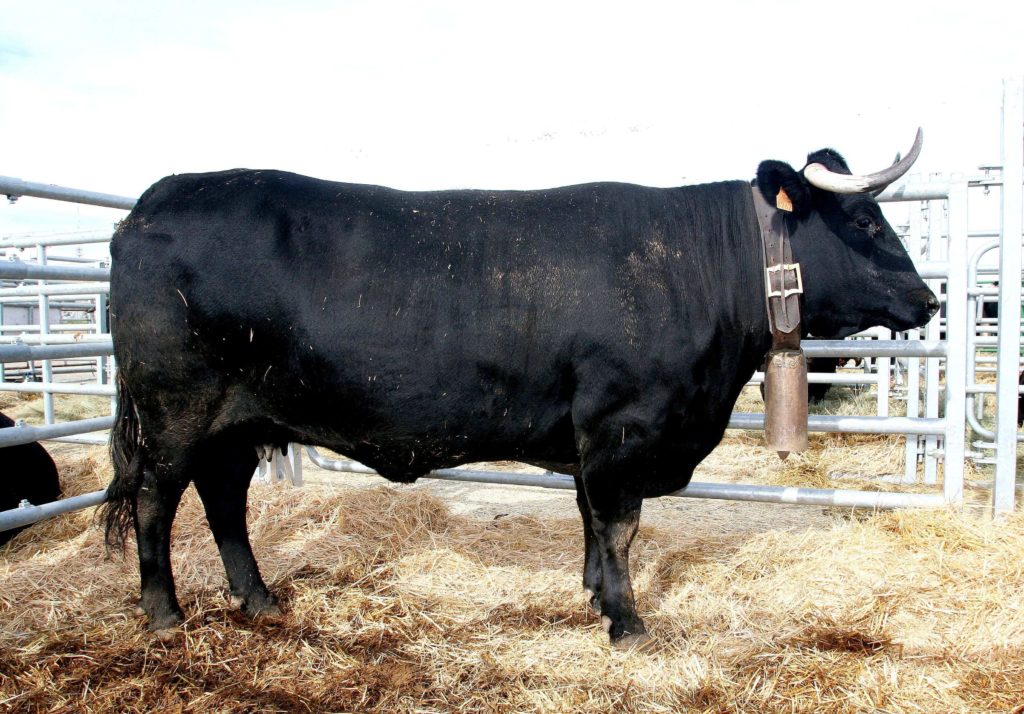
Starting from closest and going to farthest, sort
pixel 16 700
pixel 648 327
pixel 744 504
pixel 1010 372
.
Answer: pixel 16 700 → pixel 648 327 → pixel 1010 372 → pixel 744 504

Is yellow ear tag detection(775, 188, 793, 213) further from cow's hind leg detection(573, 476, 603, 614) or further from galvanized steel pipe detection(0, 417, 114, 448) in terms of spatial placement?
galvanized steel pipe detection(0, 417, 114, 448)

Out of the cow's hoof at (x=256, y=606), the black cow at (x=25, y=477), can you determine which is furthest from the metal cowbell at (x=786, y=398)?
the black cow at (x=25, y=477)

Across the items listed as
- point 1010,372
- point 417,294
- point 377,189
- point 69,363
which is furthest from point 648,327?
point 69,363

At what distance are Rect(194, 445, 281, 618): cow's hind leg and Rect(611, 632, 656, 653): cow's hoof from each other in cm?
151

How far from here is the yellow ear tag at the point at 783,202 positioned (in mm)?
3049

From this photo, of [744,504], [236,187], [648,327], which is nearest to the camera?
[648,327]

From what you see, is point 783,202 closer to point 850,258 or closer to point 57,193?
point 850,258

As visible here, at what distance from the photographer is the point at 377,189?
3186mm

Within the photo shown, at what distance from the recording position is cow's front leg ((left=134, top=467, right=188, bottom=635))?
10.3 feet

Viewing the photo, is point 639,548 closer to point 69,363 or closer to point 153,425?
point 153,425

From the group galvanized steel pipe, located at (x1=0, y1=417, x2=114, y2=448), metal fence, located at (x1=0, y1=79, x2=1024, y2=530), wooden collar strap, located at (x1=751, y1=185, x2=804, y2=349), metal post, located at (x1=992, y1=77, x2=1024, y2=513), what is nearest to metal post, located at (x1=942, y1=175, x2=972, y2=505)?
metal fence, located at (x1=0, y1=79, x2=1024, y2=530)

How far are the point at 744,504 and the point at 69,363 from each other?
1331 centimetres

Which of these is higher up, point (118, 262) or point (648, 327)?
point (118, 262)

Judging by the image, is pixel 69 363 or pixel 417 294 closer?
pixel 417 294
